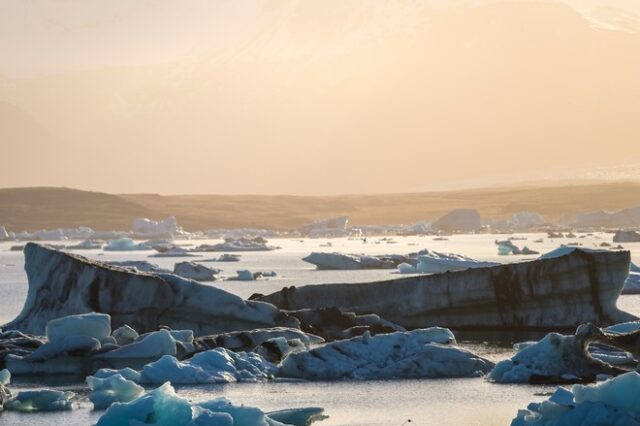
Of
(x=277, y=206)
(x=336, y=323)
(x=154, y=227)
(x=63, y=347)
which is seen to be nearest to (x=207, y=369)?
(x=63, y=347)

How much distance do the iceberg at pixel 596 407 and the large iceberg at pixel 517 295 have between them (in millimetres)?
10686

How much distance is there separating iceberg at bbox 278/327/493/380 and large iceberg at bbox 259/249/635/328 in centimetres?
523

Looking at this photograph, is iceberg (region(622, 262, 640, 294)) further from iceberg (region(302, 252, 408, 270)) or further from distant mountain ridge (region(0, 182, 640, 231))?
distant mountain ridge (region(0, 182, 640, 231))

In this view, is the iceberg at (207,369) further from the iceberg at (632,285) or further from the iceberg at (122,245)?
the iceberg at (122,245)

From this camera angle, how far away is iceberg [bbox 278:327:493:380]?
17.5 meters

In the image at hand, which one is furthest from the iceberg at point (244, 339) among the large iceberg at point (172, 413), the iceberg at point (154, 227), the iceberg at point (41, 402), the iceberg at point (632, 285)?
the iceberg at point (154, 227)

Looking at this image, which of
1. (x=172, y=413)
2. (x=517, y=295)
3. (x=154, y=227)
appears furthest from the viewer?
(x=154, y=227)

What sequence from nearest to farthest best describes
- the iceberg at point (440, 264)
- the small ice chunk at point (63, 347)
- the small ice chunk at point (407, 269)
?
1. the small ice chunk at point (63, 347)
2. the iceberg at point (440, 264)
3. the small ice chunk at point (407, 269)

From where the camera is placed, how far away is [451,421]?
555 inches

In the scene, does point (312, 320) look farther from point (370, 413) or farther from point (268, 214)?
point (268, 214)

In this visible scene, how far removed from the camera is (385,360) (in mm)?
17766

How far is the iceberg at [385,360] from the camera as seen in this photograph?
690 inches

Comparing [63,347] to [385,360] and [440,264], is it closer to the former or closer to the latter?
[385,360]

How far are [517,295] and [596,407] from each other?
11.4m
